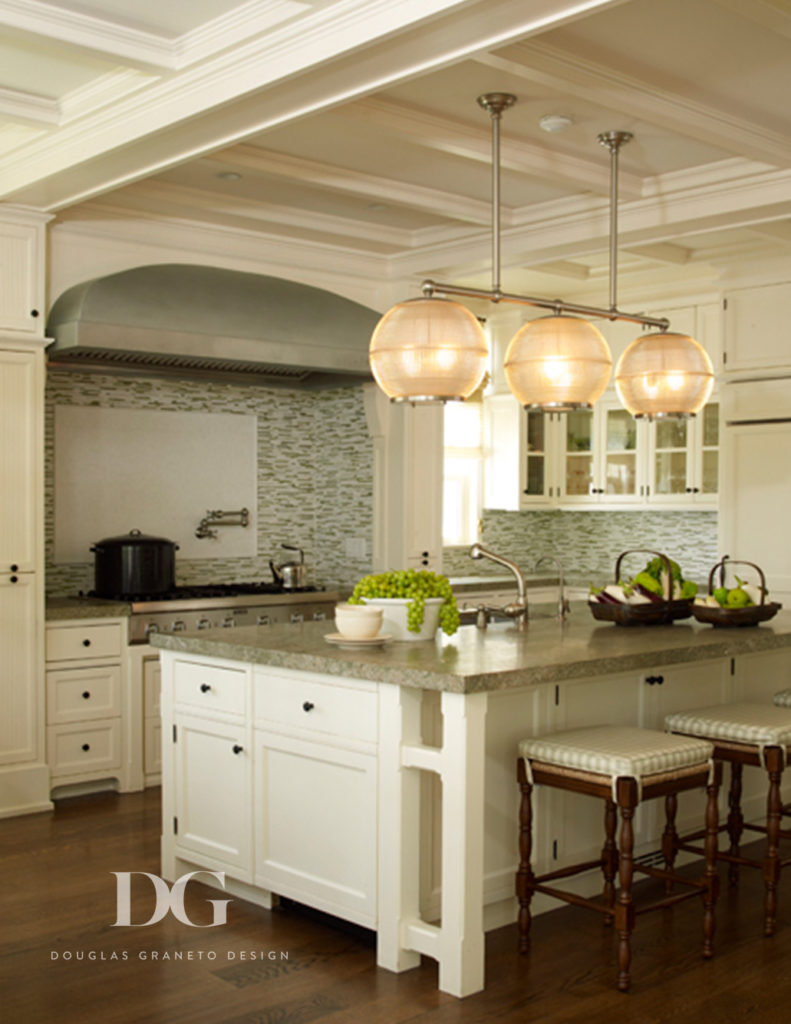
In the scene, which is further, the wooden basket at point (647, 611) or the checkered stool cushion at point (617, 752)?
the wooden basket at point (647, 611)

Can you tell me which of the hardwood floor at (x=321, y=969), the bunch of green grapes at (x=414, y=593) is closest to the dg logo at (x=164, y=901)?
the hardwood floor at (x=321, y=969)

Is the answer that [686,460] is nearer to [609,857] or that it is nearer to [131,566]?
[131,566]

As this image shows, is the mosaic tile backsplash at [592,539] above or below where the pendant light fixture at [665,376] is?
below

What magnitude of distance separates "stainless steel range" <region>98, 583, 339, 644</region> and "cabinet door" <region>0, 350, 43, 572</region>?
0.59m

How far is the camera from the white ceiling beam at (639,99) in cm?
346

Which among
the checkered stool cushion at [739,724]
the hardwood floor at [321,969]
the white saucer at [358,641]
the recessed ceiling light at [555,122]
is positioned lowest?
the hardwood floor at [321,969]

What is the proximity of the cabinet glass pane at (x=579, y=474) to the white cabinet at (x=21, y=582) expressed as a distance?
361 centimetres

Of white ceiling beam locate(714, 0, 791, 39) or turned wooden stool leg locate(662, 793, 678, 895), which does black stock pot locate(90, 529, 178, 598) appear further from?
white ceiling beam locate(714, 0, 791, 39)

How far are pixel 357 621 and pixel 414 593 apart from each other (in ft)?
0.98

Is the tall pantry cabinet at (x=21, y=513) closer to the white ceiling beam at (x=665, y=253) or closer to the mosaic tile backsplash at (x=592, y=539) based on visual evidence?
the white ceiling beam at (x=665, y=253)

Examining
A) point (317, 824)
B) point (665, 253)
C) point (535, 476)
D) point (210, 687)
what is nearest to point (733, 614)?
point (317, 824)

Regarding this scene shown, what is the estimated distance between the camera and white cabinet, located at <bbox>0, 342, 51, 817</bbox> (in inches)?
191

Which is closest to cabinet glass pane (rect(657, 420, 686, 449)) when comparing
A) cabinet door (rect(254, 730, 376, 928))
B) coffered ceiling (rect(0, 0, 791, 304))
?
coffered ceiling (rect(0, 0, 791, 304))

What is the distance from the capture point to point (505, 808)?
3.52 meters
